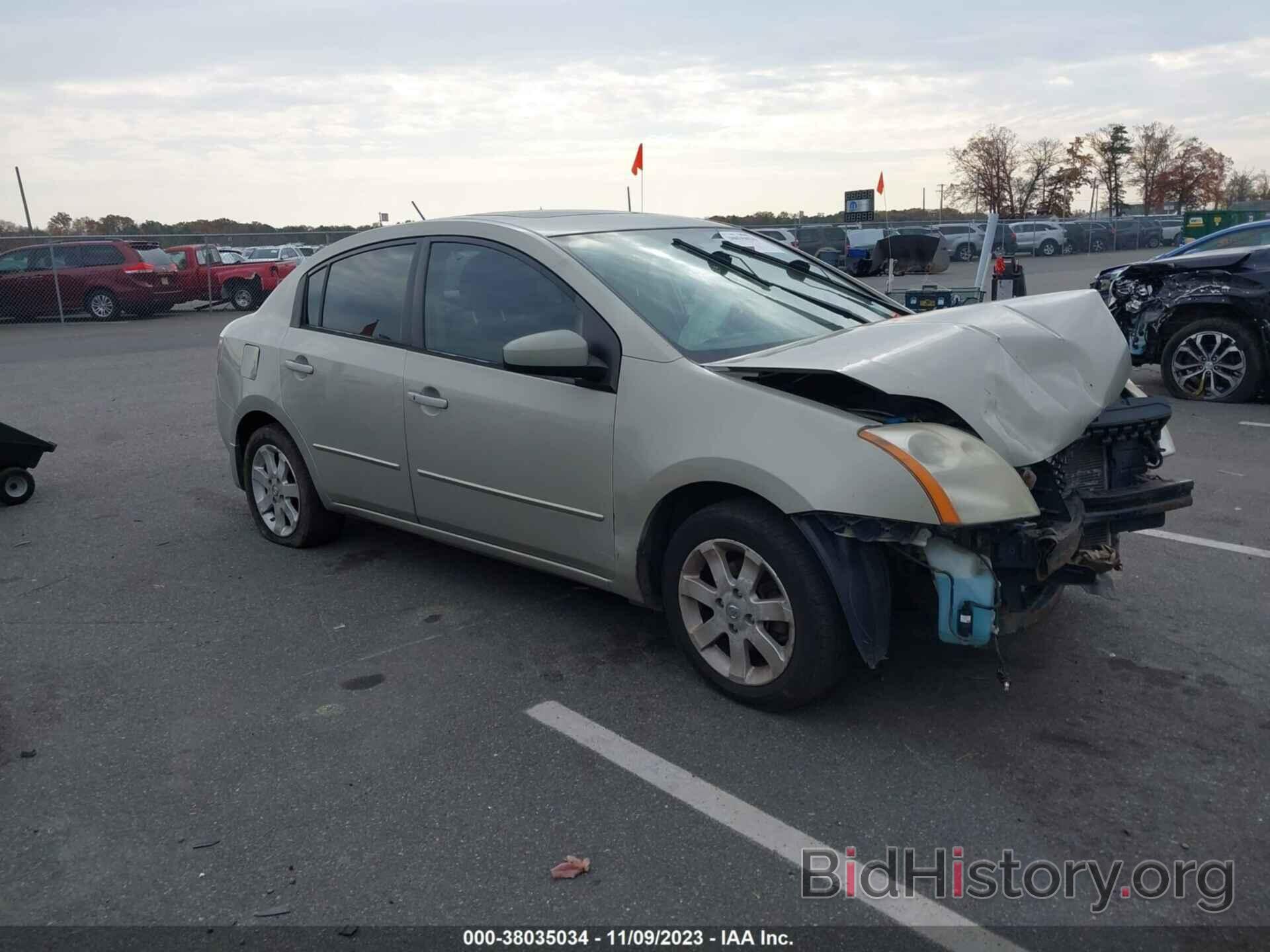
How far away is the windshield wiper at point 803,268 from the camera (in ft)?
17.3

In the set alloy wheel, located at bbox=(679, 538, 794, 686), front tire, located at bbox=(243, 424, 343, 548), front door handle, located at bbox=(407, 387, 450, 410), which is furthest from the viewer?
front tire, located at bbox=(243, 424, 343, 548)

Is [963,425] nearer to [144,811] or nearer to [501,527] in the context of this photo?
[501,527]

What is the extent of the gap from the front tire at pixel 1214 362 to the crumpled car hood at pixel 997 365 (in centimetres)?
633

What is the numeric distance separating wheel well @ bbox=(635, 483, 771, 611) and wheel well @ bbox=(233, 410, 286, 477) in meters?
2.56

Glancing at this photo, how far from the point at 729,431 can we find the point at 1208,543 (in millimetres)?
3302

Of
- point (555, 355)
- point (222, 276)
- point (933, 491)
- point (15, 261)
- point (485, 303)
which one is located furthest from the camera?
point (222, 276)

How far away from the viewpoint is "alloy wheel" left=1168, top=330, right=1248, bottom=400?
32.5 ft

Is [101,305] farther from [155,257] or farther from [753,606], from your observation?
[753,606]

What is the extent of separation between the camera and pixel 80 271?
22391mm

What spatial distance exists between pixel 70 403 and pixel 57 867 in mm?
9363

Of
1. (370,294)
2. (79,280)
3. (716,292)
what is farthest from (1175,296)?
(79,280)

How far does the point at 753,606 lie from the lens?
12.7 feet

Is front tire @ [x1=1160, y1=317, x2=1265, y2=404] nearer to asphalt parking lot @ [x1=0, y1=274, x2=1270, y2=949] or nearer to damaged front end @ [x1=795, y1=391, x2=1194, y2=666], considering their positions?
asphalt parking lot @ [x1=0, y1=274, x2=1270, y2=949]

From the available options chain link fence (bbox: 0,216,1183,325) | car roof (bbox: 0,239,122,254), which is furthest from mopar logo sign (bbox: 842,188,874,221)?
car roof (bbox: 0,239,122,254)
